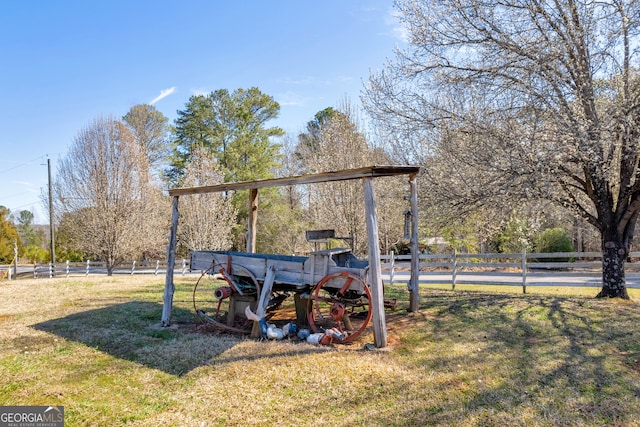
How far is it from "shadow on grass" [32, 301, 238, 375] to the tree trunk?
7.42 metres

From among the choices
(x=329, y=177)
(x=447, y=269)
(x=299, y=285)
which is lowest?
(x=447, y=269)

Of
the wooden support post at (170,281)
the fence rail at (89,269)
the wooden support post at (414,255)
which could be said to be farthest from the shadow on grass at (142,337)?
the fence rail at (89,269)

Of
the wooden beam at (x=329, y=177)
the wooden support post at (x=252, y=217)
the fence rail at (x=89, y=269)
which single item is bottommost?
the fence rail at (x=89, y=269)

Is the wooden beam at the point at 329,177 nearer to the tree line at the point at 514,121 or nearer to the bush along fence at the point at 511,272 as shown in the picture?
the tree line at the point at 514,121

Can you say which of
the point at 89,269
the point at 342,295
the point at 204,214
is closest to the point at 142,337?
the point at 342,295

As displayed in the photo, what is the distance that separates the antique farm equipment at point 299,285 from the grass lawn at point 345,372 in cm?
48

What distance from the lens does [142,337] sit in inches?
219

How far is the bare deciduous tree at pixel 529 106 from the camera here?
21.9 feet

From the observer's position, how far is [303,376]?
4.08 metres

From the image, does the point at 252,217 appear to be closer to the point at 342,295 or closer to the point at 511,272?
the point at 342,295

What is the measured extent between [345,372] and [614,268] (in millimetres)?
6694

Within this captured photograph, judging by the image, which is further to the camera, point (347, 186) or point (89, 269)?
point (89, 269)

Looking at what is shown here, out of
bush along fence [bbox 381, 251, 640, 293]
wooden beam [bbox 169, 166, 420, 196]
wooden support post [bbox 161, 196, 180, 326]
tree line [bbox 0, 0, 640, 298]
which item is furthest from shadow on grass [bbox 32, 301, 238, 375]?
bush along fence [bbox 381, 251, 640, 293]

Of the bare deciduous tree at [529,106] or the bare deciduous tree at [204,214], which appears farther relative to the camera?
the bare deciduous tree at [204,214]
